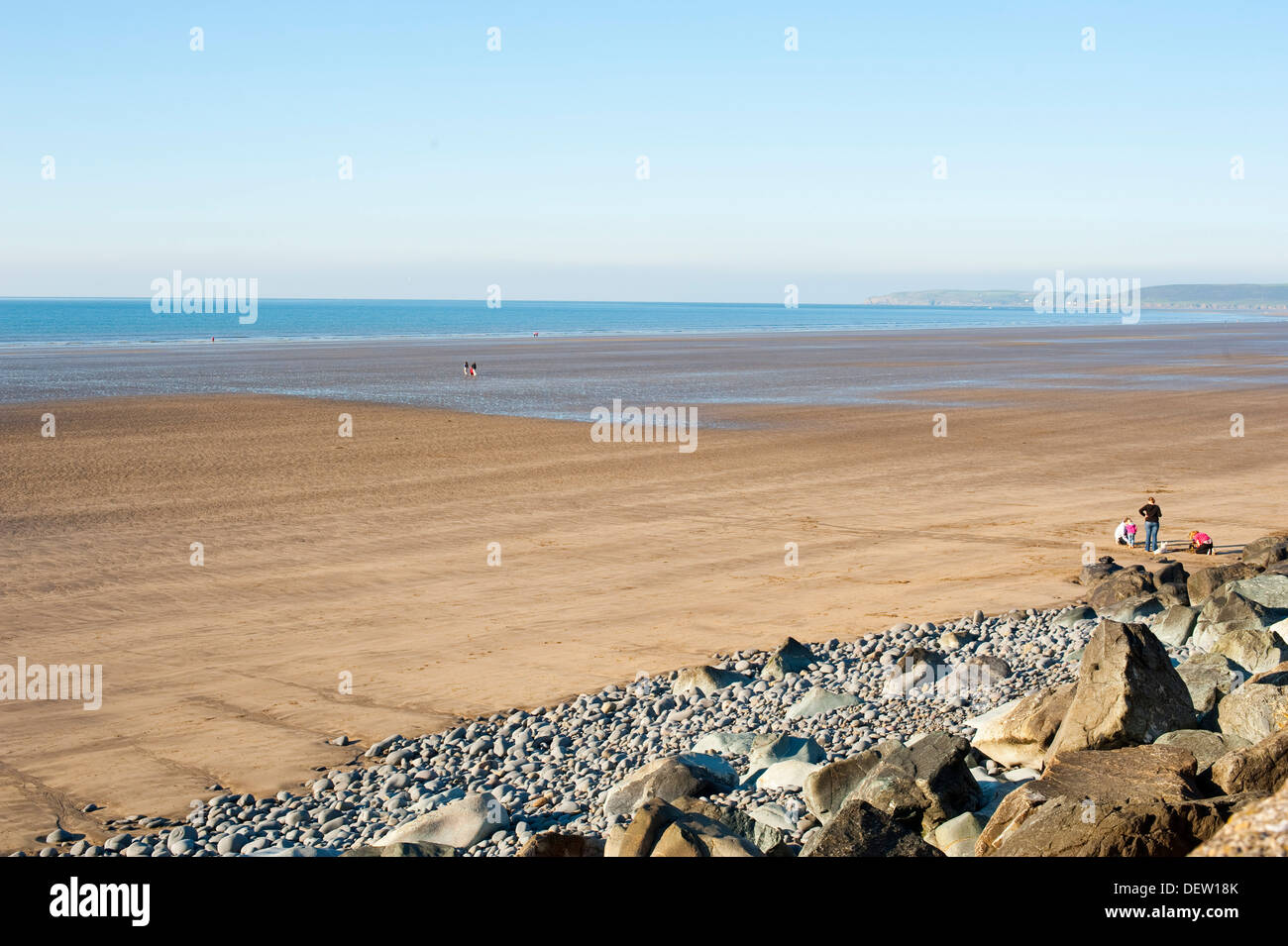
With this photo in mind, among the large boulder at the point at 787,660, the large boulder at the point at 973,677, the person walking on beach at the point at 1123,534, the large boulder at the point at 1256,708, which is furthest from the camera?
the person walking on beach at the point at 1123,534

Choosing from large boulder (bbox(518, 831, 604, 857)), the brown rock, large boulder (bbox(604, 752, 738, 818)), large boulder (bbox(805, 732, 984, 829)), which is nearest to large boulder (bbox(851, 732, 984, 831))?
large boulder (bbox(805, 732, 984, 829))

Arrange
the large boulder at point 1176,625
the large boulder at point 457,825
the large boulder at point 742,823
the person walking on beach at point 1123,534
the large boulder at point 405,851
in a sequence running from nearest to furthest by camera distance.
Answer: the large boulder at point 405,851
the large boulder at point 742,823
the large boulder at point 457,825
the large boulder at point 1176,625
the person walking on beach at point 1123,534

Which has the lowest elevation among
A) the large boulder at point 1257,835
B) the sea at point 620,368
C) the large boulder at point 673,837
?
the large boulder at point 673,837

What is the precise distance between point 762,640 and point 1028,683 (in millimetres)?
3526

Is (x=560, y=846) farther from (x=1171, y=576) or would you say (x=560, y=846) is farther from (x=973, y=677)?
(x=1171, y=576)

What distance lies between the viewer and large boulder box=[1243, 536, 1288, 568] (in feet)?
54.9

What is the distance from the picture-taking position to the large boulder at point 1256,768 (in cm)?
713

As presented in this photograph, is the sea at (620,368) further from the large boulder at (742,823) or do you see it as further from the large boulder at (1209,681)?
the large boulder at (742,823)

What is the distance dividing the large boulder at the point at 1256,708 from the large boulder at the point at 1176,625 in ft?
12.7

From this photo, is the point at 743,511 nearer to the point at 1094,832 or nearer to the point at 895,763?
the point at 895,763

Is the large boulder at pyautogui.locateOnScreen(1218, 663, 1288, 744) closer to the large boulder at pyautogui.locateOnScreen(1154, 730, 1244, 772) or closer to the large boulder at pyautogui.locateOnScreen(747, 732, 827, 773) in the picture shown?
the large boulder at pyautogui.locateOnScreen(1154, 730, 1244, 772)

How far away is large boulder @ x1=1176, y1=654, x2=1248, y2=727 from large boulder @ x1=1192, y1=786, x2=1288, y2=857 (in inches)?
242

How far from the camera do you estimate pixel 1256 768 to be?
23.7ft

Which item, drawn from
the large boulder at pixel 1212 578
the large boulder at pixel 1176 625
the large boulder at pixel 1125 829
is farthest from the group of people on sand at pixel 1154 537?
the large boulder at pixel 1125 829
